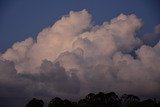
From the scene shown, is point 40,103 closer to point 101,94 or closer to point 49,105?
point 49,105

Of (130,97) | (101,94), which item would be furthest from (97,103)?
(130,97)

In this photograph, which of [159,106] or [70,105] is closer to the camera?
[159,106]

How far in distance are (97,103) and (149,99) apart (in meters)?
22.4

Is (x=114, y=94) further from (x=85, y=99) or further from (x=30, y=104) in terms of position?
(x=30, y=104)

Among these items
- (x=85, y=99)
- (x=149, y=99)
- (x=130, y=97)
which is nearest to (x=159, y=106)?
(x=149, y=99)

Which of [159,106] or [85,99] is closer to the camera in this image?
[159,106]

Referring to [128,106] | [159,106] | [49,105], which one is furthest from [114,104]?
[49,105]

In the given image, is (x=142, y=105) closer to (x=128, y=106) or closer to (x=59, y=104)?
(x=128, y=106)

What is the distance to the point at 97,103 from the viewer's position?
16650cm

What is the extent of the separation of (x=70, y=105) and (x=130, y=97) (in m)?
27.2

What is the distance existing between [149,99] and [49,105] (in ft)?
150

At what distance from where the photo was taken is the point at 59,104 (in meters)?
170

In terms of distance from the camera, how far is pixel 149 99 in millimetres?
162000

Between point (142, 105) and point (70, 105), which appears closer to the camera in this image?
point (142, 105)
